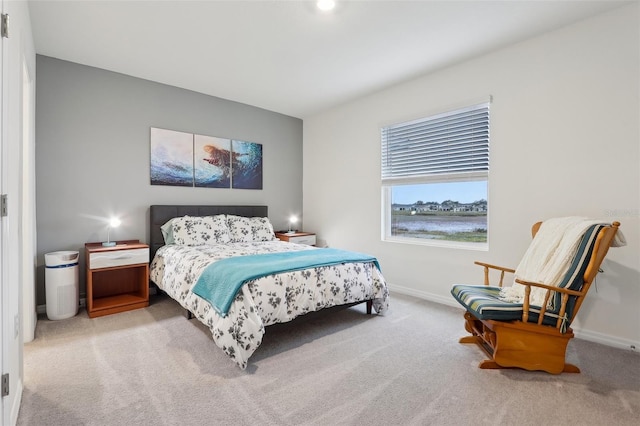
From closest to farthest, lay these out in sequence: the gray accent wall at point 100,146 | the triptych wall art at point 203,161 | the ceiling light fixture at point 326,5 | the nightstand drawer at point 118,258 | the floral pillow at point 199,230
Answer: the ceiling light fixture at point 326,5, the nightstand drawer at point 118,258, the gray accent wall at point 100,146, the floral pillow at point 199,230, the triptych wall art at point 203,161

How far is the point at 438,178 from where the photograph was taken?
373 centimetres

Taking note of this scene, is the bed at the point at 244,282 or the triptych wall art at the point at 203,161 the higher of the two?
the triptych wall art at the point at 203,161

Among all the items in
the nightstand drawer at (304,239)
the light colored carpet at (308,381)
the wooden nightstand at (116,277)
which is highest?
the nightstand drawer at (304,239)

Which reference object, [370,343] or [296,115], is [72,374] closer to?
Answer: [370,343]

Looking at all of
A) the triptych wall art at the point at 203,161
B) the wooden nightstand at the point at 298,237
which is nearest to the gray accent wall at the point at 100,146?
the triptych wall art at the point at 203,161

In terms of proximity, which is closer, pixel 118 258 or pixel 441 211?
pixel 118 258

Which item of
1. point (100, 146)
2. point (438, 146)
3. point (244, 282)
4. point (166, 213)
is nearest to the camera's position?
point (244, 282)

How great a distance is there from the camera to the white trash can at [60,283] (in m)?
3.03

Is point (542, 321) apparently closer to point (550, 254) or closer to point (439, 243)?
point (550, 254)

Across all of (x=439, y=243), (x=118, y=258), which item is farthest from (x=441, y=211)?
(x=118, y=258)

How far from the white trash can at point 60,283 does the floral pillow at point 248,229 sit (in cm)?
167

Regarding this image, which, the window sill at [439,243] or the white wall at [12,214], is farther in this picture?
the window sill at [439,243]

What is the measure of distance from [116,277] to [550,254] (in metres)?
4.34

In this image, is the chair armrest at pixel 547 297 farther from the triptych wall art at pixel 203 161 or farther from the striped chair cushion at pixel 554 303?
the triptych wall art at pixel 203 161
